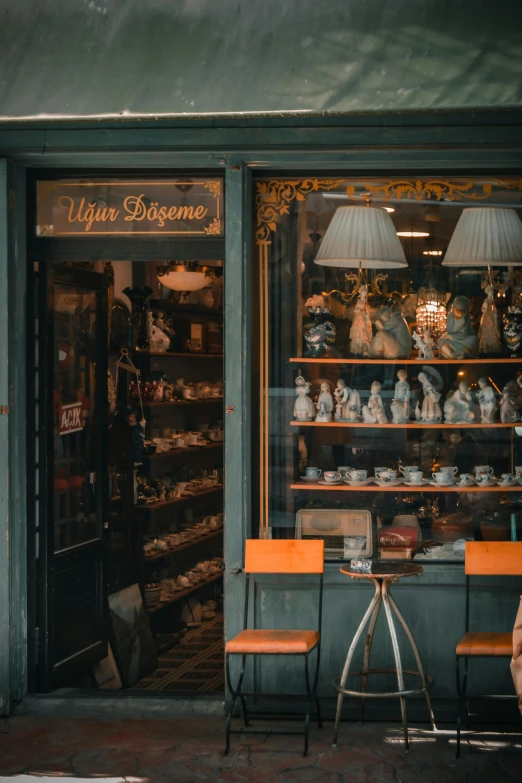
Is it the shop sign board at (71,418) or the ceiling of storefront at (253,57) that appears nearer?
the ceiling of storefront at (253,57)

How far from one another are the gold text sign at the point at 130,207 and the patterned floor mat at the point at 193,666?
3.08 meters

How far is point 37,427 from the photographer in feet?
22.1

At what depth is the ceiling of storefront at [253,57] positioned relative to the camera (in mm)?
5461

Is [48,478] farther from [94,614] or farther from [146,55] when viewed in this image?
[146,55]

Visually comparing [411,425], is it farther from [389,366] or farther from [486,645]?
[486,645]

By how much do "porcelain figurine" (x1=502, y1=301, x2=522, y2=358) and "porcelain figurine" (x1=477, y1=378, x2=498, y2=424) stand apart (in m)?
0.26

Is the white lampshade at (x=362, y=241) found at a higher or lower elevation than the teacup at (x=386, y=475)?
higher

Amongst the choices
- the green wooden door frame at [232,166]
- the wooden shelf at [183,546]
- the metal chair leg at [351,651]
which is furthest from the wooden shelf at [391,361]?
the wooden shelf at [183,546]

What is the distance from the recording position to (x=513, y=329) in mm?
6500

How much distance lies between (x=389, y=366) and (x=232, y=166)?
1.63 metres

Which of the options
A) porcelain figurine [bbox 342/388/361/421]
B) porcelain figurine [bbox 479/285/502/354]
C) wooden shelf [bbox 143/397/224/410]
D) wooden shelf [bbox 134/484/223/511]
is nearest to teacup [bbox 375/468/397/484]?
porcelain figurine [bbox 342/388/361/421]

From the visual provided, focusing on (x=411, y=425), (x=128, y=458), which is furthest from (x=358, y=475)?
(x=128, y=458)

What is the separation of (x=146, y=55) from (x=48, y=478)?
2.84 metres

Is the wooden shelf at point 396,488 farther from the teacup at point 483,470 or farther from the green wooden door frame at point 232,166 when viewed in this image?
the green wooden door frame at point 232,166
